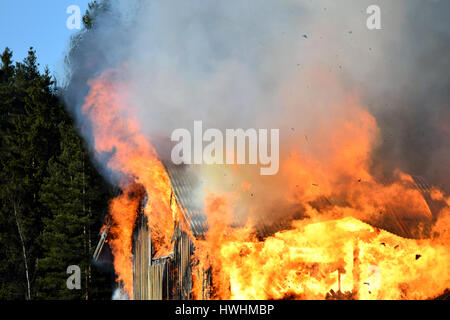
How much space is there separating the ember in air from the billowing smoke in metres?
0.27

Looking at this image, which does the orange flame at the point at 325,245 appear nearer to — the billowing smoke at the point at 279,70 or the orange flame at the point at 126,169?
the billowing smoke at the point at 279,70

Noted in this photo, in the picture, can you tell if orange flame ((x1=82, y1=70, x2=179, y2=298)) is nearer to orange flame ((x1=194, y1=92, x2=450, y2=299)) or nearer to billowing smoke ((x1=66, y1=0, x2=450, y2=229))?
billowing smoke ((x1=66, y1=0, x2=450, y2=229))

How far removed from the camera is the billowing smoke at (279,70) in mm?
18016

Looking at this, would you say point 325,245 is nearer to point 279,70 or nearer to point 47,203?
point 279,70

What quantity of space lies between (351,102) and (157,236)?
805 cm

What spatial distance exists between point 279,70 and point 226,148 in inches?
140

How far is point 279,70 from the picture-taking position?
18.9 metres

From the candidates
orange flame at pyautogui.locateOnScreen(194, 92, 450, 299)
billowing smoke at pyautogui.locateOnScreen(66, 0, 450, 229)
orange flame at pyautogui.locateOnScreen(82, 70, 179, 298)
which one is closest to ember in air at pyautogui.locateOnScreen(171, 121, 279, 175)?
billowing smoke at pyautogui.locateOnScreen(66, 0, 450, 229)

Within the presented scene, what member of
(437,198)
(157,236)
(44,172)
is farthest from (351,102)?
(44,172)

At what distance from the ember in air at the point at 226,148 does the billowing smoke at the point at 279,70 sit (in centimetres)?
27

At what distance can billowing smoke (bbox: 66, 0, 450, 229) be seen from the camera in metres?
18.0

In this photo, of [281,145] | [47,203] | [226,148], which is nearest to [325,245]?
[281,145]

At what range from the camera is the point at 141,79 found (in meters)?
18.6
